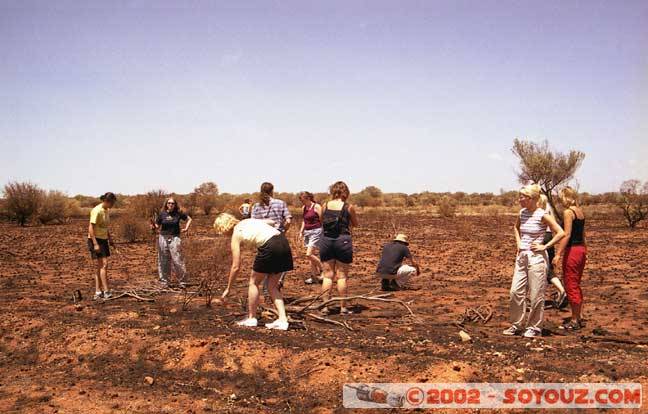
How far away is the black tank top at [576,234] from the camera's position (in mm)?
6543

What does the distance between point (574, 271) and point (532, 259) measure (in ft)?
2.91

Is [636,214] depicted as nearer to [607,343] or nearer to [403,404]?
[607,343]

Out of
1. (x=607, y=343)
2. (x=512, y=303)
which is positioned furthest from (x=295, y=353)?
(x=607, y=343)

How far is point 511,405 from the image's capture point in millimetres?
4477

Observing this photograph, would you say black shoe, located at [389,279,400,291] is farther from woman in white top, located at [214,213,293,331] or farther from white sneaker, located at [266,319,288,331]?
woman in white top, located at [214,213,293,331]

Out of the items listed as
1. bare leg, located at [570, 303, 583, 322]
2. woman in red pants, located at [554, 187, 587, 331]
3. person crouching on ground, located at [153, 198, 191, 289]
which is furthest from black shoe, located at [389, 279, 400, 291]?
person crouching on ground, located at [153, 198, 191, 289]

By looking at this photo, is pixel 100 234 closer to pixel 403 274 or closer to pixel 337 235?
pixel 337 235

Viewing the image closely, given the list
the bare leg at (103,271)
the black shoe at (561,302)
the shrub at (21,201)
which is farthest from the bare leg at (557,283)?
the shrub at (21,201)

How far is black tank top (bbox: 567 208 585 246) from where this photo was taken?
6543mm

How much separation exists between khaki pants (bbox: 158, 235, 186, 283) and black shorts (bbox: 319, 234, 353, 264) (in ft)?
10.5

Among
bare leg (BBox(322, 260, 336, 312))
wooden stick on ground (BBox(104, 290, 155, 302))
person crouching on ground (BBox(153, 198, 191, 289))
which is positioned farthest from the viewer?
person crouching on ground (BBox(153, 198, 191, 289))

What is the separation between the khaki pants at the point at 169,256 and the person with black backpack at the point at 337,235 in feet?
10.4

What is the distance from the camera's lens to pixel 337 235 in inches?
283

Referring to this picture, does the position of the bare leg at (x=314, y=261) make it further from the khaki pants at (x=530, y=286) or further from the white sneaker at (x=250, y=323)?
the khaki pants at (x=530, y=286)
